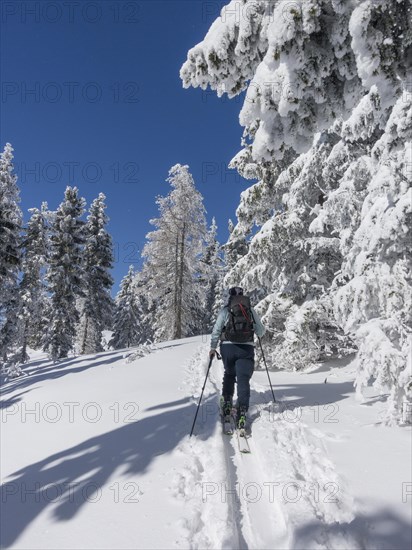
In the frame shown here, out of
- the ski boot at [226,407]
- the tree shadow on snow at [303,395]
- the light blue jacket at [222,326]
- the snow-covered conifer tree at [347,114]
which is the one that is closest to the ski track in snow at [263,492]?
the ski boot at [226,407]

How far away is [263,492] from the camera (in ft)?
13.3

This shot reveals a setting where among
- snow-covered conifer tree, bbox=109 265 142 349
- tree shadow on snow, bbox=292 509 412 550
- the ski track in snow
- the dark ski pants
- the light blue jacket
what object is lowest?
tree shadow on snow, bbox=292 509 412 550

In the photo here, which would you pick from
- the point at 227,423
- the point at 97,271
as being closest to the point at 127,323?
the point at 97,271

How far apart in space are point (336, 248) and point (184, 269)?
1593 centimetres

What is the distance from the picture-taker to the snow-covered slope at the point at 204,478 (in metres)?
3.30

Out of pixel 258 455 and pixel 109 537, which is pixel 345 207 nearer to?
pixel 258 455

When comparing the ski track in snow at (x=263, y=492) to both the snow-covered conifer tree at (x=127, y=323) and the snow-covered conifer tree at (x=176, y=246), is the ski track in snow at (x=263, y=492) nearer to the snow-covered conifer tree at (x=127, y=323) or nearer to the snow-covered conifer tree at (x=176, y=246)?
the snow-covered conifer tree at (x=176, y=246)

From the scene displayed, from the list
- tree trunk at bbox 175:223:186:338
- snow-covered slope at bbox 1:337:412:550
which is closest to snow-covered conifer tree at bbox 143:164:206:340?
tree trunk at bbox 175:223:186:338

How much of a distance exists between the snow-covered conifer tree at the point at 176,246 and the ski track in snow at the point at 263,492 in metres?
19.3

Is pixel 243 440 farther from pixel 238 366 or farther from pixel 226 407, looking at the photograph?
pixel 238 366

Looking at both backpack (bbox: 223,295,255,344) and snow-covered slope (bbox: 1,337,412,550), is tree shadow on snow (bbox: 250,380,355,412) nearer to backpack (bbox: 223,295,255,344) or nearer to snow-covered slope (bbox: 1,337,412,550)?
snow-covered slope (bbox: 1,337,412,550)

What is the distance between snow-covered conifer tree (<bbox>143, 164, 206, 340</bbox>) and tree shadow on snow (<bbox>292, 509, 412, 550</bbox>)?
21.5m

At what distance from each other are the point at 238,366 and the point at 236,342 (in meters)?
0.43

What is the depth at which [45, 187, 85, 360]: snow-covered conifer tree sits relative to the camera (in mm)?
27422
